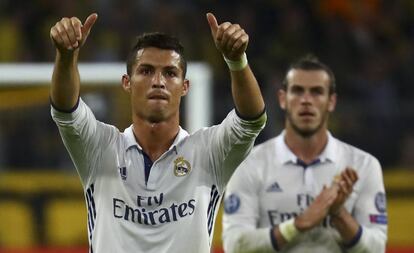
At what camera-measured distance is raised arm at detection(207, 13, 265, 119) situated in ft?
13.9

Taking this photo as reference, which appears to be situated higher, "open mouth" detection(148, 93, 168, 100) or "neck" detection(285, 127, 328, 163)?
"open mouth" detection(148, 93, 168, 100)

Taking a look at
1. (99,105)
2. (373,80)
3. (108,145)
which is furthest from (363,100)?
(108,145)

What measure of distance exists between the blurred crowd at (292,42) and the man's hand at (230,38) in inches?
216

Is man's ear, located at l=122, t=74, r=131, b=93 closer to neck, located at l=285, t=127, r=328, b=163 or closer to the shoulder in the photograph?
neck, located at l=285, t=127, r=328, b=163

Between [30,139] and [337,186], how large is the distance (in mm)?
4529

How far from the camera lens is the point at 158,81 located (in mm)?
4527

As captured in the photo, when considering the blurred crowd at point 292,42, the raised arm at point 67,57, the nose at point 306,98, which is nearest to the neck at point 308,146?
the nose at point 306,98

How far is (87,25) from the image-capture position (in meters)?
4.31

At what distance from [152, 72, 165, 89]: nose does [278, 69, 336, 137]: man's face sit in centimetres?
142

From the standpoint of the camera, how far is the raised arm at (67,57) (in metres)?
4.23

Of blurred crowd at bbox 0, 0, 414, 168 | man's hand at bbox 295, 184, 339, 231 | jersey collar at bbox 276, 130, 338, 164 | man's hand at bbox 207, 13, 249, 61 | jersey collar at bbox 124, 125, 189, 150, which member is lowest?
man's hand at bbox 295, 184, 339, 231

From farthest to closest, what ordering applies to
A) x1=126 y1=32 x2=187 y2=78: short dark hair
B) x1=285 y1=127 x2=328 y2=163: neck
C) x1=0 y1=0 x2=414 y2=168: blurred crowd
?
1. x1=0 y1=0 x2=414 y2=168: blurred crowd
2. x1=285 y1=127 x2=328 y2=163: neck
3. x1=126 y1=32 x2=187 y2=78: short dark hair

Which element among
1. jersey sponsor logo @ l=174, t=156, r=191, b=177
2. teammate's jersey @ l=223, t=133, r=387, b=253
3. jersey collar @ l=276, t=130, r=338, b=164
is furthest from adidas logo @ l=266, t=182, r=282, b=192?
jersey sponsor logo @ l=174, t=156, r=191, b=177

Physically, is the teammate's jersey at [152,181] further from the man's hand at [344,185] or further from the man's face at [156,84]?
the man's hand at [344,185]
